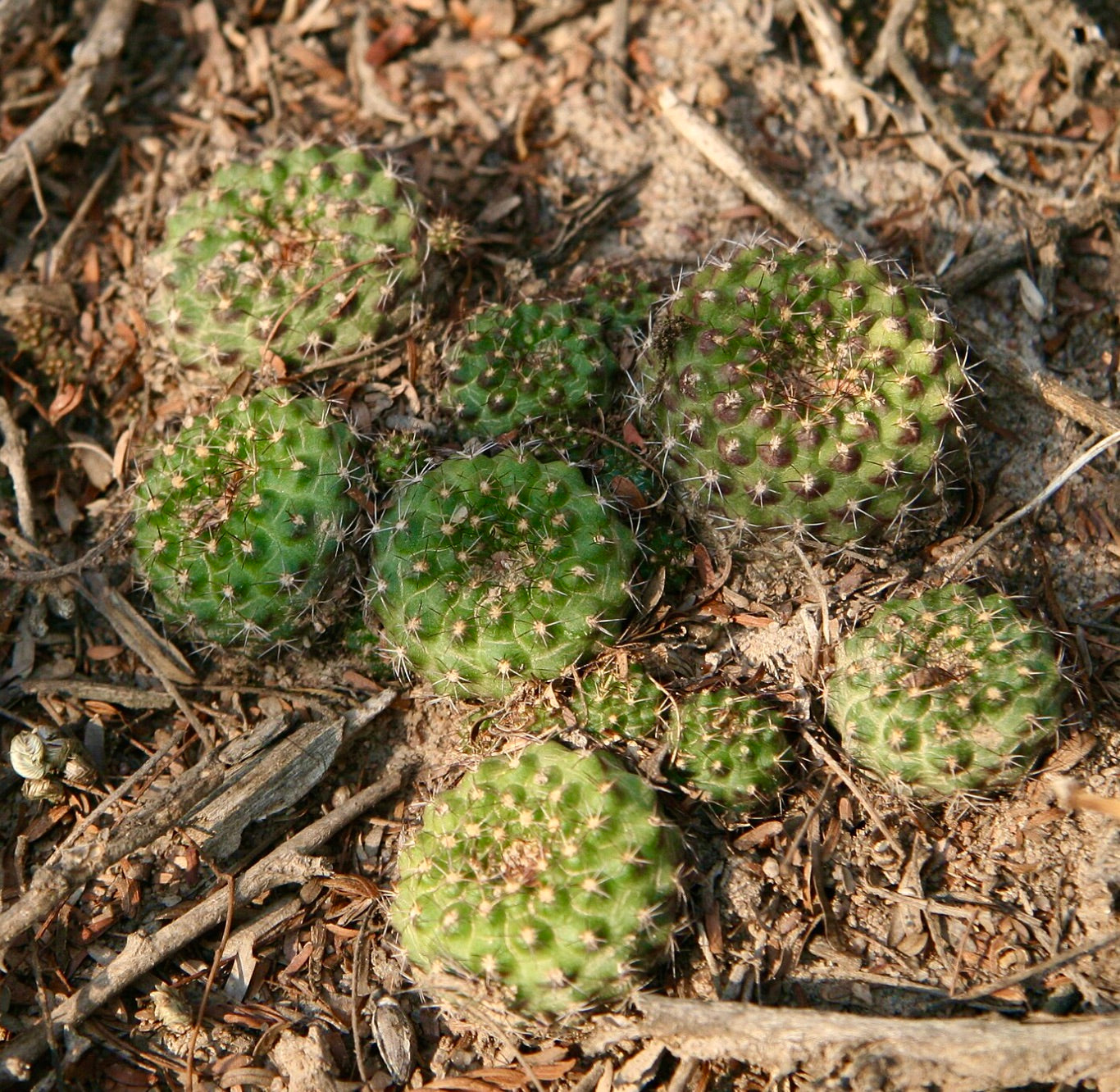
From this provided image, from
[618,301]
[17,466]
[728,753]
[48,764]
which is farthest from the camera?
[17,466]

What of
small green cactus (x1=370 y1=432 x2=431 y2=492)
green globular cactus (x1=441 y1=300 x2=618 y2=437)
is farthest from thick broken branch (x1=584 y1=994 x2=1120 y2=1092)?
green globular cactus (x1=441 y1=300 x2=618 y2=437)

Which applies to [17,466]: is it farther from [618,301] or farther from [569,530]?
[618,301]

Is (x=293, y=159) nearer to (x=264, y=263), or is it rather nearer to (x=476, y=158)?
(x=264, y=263)

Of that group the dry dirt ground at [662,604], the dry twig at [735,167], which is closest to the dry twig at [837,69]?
the dry dirt ground at [662,604]

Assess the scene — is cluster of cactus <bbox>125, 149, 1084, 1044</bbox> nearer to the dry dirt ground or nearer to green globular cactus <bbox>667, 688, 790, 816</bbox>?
green globular cactus <bbox>667, 688, 790, 816</bbox>

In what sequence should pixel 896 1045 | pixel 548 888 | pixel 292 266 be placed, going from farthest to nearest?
pixel 292 266
pixel 548 888
pixel 896 1045

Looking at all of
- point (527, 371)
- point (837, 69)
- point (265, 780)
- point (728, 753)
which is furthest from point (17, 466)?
point (837, 69)
